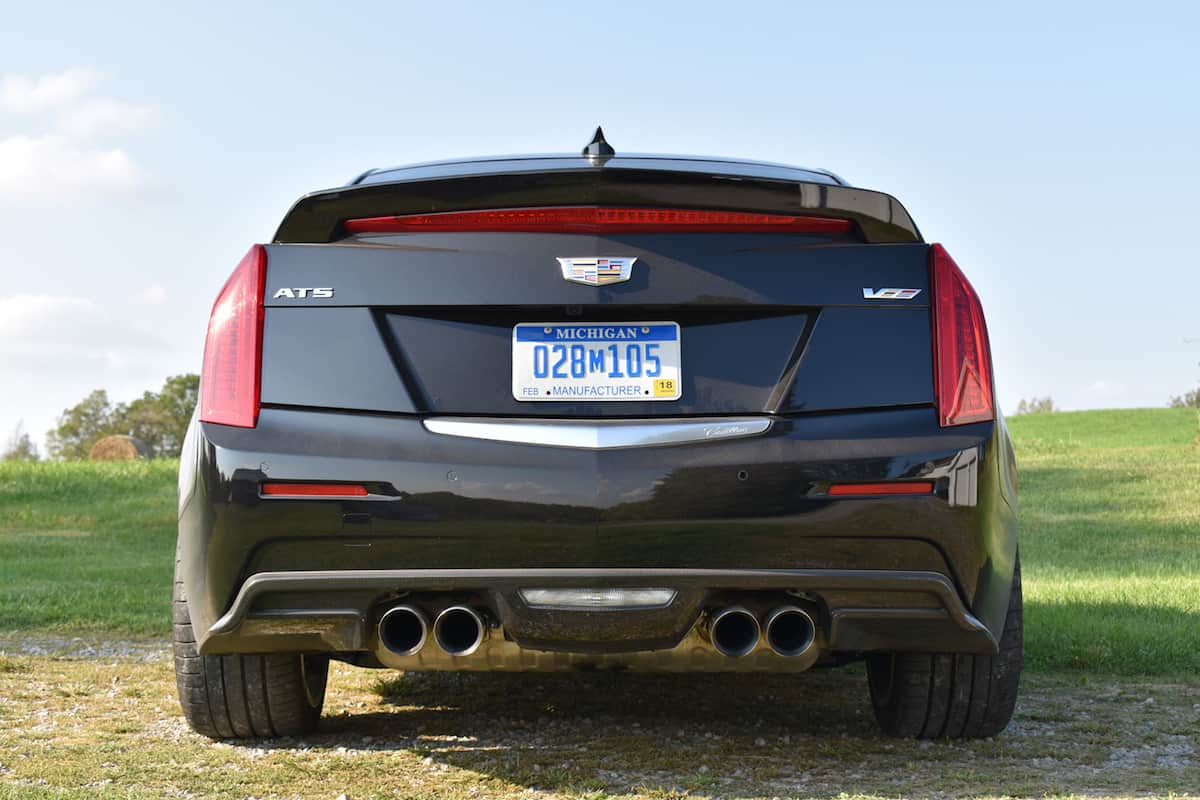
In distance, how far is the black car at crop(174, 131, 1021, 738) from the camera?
3.27m

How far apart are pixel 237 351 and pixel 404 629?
0.84 meters

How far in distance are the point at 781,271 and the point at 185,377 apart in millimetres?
70336

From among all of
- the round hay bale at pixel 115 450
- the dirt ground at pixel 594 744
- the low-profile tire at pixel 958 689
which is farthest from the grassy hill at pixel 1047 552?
the round hay bale at pixel 115 450

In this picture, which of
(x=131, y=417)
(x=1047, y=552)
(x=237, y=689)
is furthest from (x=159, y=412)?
(x=237, y=689)

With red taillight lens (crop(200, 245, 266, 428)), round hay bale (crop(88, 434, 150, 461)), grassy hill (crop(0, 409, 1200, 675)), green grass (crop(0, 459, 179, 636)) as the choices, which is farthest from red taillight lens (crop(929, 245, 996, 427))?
round hay bale (crop(88, 434, 150, 461))

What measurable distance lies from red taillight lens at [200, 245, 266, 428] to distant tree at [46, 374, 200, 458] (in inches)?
2706

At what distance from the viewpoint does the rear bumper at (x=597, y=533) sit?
128 inches

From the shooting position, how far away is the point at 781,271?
3426 mm

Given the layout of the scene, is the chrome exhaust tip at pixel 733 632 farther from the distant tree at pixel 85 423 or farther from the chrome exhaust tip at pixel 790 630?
the distant tree at pixel 85 423

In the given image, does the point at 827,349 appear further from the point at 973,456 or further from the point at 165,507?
the point at 165,507

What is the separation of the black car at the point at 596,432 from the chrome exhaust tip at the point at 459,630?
1 cm

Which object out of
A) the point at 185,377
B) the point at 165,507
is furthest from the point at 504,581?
A: the point at 185,377

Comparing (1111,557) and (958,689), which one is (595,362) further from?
(1111,557)

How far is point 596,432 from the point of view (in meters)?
3.26
